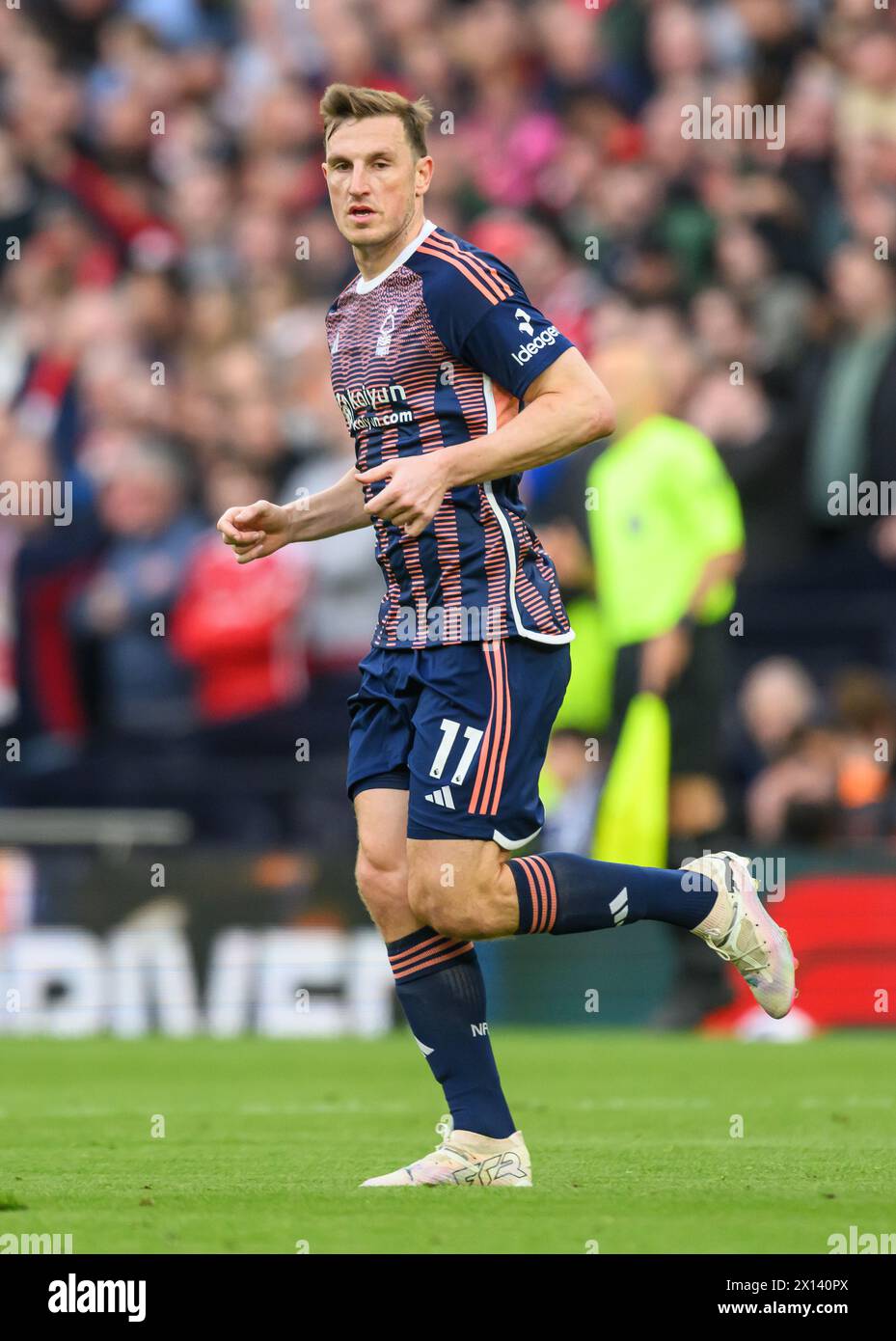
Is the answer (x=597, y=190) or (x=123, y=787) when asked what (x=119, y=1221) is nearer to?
(x=123, y=787)

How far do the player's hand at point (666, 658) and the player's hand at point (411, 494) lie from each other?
20.3 feet

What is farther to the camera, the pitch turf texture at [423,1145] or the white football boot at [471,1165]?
the white football boot at [471,1165]

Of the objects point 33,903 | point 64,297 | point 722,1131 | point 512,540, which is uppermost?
point 64,297

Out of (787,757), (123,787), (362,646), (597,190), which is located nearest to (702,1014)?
(787,757)

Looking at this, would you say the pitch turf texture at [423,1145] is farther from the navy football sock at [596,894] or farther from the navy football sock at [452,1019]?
the navy football sock at [596,894]

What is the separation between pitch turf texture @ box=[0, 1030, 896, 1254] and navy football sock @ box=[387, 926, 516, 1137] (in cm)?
29

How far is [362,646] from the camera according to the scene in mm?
13586

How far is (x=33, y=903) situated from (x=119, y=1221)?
25.5 ft

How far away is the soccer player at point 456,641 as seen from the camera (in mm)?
5715

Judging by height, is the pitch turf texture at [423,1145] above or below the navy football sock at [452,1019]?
below

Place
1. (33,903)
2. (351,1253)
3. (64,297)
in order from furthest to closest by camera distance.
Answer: (64,297) → (33,903) → (351,1253)

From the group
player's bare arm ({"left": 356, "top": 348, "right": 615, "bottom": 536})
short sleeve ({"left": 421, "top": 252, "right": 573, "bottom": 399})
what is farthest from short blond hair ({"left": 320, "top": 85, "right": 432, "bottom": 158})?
player's bare arm ({"left": 356, "top": 348, "right": 615, "bottom": 536})

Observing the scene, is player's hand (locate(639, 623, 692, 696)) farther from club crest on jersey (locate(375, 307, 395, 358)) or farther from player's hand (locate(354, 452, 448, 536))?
player's hand (locate(354, 452, 448, 536))

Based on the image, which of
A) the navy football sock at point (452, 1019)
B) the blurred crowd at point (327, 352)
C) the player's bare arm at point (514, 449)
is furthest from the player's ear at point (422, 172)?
the blurred crowd at point (327, 352)
